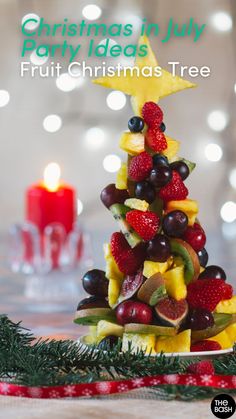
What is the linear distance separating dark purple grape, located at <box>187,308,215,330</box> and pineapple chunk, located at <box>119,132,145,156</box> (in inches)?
7.6

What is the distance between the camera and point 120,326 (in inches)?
39.7

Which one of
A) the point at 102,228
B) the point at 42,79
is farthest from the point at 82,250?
the point at 42,79

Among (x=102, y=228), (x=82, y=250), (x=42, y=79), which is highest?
(x=42, y=79)

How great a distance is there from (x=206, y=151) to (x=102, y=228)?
0.45 meters

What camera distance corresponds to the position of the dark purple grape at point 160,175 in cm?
100

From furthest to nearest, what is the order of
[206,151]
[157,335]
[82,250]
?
[206,151]
[82,250]
[157,335]

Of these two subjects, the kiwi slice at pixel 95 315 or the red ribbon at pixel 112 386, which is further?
the kiwi slice at pixel 95 315

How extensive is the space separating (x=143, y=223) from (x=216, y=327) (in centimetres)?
14

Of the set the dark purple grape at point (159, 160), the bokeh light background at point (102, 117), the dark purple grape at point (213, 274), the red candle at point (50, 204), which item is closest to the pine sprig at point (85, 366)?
the dark purple grape at point (213, 274)

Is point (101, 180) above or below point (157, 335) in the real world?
above

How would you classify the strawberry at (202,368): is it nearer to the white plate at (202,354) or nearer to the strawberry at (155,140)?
the white plate at (202,354)

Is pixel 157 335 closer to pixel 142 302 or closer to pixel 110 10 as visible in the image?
pixel 142 302

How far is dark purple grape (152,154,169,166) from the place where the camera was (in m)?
1.02

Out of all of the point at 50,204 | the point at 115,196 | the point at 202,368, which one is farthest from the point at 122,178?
the point at 50,204
